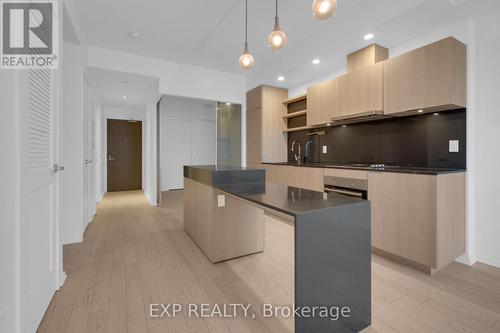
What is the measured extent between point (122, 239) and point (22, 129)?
84.0 inches

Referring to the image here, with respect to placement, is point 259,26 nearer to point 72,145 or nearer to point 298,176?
point 298,176

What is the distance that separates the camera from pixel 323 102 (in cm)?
351

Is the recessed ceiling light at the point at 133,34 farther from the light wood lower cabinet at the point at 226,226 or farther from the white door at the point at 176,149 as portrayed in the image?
the white door at the point at 176,149

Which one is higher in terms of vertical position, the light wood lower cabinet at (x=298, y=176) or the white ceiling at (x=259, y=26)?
the white ceiling at (x=259, y=26)

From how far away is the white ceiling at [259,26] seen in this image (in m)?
2.34

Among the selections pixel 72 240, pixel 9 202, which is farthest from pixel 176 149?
pixel 9 202

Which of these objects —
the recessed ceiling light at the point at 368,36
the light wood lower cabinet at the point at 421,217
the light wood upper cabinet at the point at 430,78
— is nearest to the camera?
the light wood lower cabinet at the point at 421,217

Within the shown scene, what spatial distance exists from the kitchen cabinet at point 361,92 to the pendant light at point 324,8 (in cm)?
161

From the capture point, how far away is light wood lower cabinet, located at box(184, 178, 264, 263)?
7.50 ft

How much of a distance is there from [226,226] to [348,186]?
61.1 inches

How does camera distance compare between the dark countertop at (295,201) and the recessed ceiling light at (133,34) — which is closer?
the dark countertop at (295,201)

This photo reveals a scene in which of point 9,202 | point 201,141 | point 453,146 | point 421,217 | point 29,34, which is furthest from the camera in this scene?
point 201,141

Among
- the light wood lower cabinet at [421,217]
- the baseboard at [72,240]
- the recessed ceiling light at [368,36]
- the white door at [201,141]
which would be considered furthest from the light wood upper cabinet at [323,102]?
the white door at [201,141]

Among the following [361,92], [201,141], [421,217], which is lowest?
[421,217]
